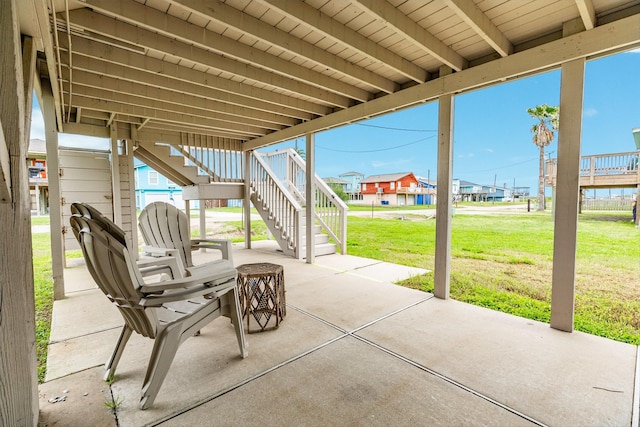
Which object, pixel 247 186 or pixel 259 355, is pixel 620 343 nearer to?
pixel 259 355

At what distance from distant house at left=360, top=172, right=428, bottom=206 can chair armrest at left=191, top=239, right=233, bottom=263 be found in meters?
25.3

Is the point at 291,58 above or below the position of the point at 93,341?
above

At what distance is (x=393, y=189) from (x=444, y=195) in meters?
26.4

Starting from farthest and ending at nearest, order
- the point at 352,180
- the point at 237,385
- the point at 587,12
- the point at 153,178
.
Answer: the point at 352,180
the point at 153,178
the point at 587,12
the point at 237,385

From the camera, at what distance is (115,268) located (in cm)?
156

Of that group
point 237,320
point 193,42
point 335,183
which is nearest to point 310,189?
point 193,42

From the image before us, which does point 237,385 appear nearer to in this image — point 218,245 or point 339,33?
point 218,245

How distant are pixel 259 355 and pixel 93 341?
58.5 inches

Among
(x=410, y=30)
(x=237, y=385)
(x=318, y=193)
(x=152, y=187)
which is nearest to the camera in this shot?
(x=237, y=385)

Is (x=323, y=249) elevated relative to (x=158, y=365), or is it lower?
lower

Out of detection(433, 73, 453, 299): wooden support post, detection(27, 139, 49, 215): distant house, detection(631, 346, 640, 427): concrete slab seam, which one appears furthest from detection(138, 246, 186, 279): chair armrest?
detection(27, 139, 49, 215): distant house

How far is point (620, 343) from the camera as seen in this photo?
234 centimetres

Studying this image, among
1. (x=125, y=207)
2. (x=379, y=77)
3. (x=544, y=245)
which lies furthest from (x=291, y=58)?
(x=544, y=245)

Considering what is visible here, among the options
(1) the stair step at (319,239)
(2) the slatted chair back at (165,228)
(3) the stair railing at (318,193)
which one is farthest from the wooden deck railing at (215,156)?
(2) the slatted chair back at (165,228)
